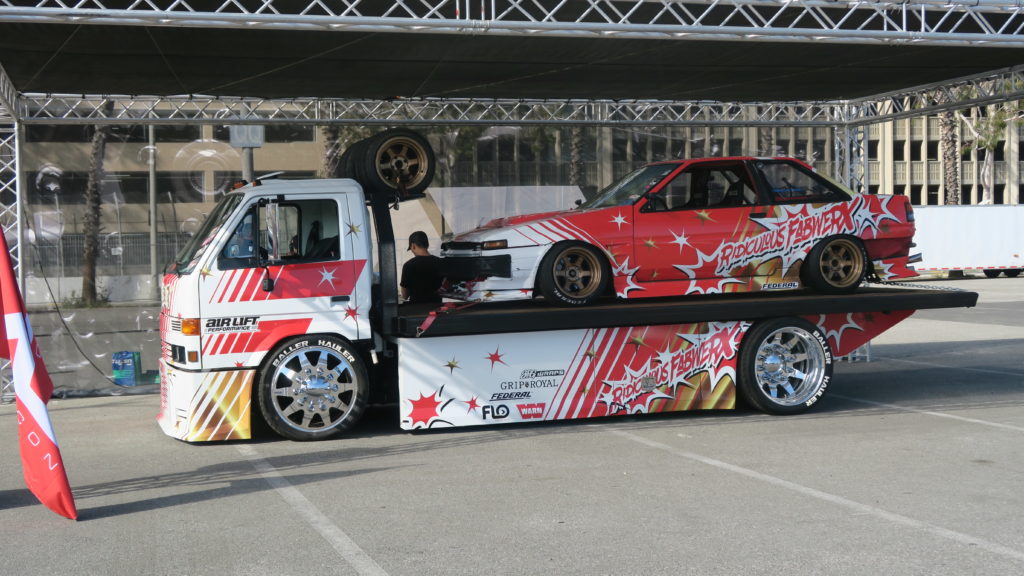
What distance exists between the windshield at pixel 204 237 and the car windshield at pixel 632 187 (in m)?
3.44

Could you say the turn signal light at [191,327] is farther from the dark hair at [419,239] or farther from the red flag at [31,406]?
the dark hair at [419,239]

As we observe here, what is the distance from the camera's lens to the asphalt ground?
5.61 metres

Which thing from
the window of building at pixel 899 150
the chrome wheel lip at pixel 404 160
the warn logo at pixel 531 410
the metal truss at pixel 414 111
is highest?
the window of building at pixel 899 150

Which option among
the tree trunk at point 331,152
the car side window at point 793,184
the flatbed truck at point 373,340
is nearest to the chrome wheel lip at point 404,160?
the flatbed truck at point 373,340

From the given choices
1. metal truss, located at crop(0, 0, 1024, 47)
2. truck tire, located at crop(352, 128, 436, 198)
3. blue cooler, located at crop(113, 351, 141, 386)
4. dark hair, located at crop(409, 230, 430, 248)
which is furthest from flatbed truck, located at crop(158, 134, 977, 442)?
blue cooler, located at crop(113, 351, 141, 386)

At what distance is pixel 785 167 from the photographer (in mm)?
10609

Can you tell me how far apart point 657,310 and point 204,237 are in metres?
4.06

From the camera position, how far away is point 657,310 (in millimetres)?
9688

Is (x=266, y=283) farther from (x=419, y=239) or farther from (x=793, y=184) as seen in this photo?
(x=793, y=184)

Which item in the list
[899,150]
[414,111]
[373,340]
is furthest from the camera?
[899,150]

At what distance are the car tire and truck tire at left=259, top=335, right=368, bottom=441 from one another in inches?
72.3

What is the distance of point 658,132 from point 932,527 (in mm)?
10678

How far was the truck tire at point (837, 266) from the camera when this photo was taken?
1040 cm

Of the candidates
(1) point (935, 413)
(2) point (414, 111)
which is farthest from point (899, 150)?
(1) point (935, 413)
